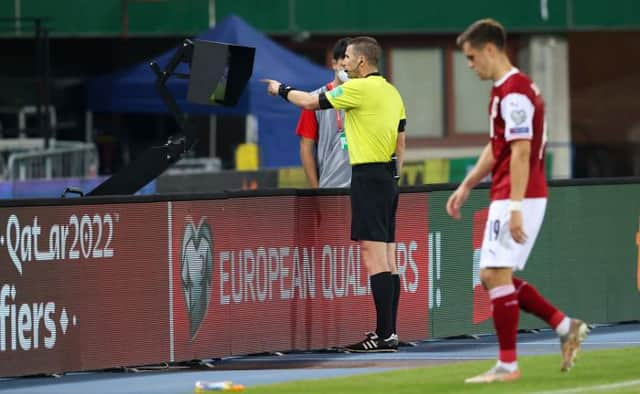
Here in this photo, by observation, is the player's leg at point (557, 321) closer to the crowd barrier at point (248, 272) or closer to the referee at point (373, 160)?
the referee at point (373, 160)

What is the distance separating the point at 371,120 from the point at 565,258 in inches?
107

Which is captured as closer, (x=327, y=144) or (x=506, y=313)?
(x=506, y=313)

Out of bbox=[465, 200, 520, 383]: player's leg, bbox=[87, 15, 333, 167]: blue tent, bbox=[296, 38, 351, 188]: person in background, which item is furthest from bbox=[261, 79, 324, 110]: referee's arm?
bbox=[87, 15, 333, 167]: blue tent

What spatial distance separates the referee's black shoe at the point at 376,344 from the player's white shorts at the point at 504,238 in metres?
2.59

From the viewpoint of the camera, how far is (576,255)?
46.0 ft

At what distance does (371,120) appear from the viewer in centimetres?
1202

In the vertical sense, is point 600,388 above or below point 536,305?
below

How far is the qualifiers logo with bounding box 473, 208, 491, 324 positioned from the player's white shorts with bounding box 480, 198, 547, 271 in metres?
3.66

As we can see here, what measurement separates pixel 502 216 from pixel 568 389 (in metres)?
1.01

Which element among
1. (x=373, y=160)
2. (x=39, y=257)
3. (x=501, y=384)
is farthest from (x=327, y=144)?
(x=501, y=384)

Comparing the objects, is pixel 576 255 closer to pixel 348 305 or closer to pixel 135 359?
pixel 348 305

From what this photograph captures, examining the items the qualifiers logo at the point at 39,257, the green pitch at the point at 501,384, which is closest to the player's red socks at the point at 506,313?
the green pitch at the point at 501,384

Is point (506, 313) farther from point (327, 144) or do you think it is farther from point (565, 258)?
point (565, 258)

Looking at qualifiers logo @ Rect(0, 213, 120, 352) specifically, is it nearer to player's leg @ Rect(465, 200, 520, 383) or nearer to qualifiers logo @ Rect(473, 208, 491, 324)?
player's leg @ Rect(465, 200, 520, 383)
